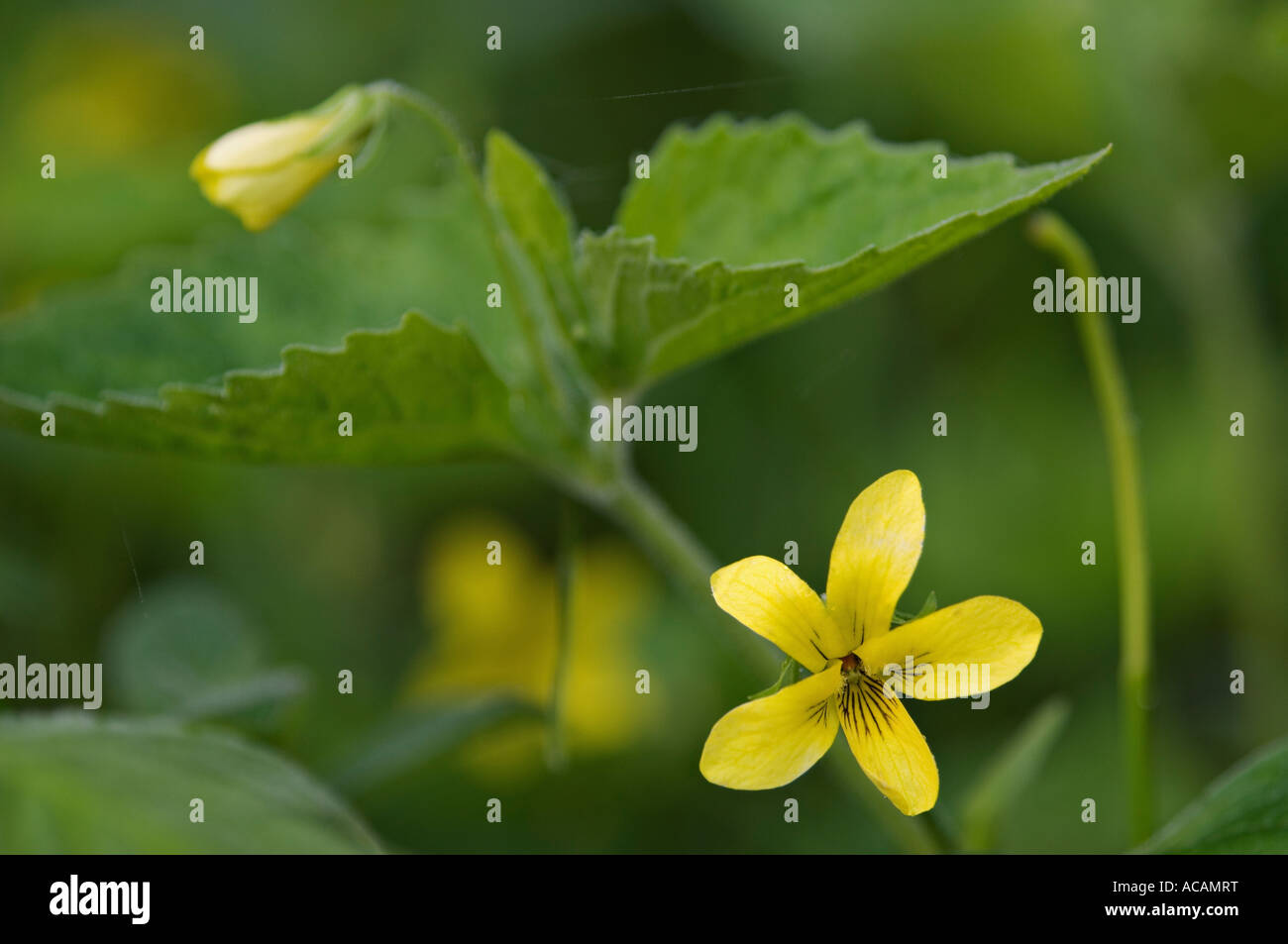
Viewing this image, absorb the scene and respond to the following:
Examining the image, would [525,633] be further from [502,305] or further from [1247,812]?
[1247,812]

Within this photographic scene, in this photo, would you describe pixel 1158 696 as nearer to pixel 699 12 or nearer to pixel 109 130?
pixel 699 12
